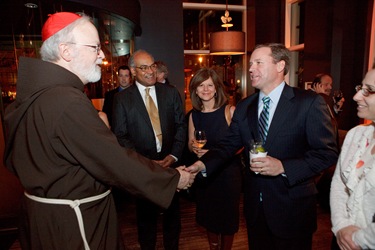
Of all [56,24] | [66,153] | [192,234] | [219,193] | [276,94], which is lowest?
[192,234]

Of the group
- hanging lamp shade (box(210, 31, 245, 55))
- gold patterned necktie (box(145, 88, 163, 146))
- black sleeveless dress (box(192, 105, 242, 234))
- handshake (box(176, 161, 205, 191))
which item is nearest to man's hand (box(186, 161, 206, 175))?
handshake (box(176, 161, 205, 191))

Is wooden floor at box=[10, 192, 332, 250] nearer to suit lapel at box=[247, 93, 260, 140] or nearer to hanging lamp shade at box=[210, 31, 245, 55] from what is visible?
suit lapel at box=[247, 93, 260, 140]

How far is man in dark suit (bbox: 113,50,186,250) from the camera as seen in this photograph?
270cm

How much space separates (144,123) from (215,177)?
33.9 inches

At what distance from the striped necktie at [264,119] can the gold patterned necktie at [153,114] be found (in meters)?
1.18

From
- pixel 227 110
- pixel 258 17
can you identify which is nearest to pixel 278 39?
pixel 258 17

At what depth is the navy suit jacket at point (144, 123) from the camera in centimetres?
274

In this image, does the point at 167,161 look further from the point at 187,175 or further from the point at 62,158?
the point at 62,158

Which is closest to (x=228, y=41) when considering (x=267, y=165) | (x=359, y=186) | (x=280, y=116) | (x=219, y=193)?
(x=219, y=193)

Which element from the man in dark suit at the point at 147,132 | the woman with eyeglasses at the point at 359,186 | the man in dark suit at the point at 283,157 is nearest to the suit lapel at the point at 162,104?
the man in dark suit at the point at 147,132

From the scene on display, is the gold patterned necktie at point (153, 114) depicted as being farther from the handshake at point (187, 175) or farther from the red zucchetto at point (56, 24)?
the red zucchetto at point (56, 24)

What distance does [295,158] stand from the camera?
180 cm

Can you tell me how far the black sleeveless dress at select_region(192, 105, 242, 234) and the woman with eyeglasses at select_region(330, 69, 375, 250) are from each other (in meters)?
1.05

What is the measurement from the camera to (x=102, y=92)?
232 inches
